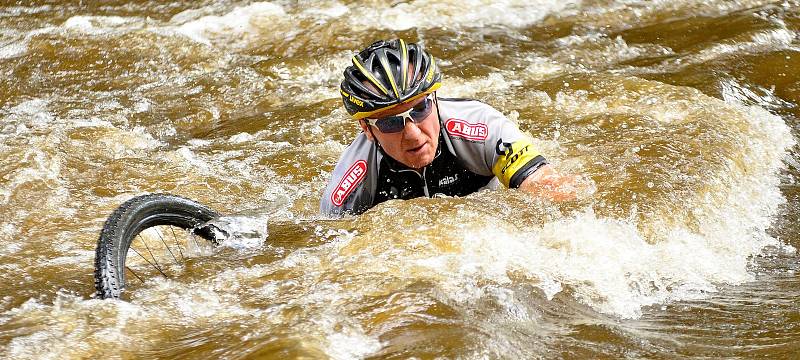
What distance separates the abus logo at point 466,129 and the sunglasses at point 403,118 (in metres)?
0.27

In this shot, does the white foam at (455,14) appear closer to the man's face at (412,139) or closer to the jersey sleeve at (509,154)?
the jersey sleeve at (509,154)

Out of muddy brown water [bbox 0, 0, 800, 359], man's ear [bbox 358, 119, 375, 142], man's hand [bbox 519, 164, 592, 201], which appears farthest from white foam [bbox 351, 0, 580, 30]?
man's hand [bbox 519, 164, 592, 201]

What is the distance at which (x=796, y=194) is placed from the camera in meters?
5.80

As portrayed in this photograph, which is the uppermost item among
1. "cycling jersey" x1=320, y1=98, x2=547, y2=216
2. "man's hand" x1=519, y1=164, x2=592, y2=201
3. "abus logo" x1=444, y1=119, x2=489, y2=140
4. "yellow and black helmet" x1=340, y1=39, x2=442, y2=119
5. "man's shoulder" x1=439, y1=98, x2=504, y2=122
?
"yellow and black helmet" x1=340, y1=39, x2=442, y2=119

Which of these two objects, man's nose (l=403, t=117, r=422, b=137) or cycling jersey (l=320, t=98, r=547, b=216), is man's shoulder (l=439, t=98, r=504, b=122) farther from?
man's nose (l=403, t=117, r=422, b=137)

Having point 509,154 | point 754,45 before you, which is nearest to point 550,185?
point 509,154

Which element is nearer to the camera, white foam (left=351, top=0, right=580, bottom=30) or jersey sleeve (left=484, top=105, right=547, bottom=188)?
jersey sleeve (left=484, top=105, right=547, bottom=188)

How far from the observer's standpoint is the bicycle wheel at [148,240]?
3.89 meters

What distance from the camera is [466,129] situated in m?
5.03

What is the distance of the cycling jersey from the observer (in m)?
4.99

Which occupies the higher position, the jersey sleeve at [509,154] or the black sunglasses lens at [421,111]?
the black sunglasses lens at [421,111]

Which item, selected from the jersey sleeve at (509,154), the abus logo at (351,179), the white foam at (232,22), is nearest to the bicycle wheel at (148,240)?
the abus logo at (351,179)

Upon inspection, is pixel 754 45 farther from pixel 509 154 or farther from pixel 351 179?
pixel 351 179

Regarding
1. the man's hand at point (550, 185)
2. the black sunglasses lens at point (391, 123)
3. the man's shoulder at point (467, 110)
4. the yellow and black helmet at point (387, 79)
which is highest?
the yellow and black helmet at point (387, 79)
